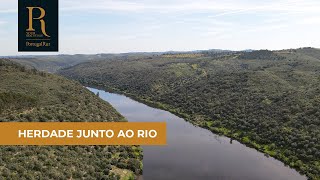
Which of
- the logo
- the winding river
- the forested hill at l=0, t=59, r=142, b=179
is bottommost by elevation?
the winding river

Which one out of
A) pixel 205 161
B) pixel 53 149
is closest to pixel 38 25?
pixel 53 149

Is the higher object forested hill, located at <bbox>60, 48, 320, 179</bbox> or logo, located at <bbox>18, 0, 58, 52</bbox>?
logo, located at <bbox>18, 0, 58, 52</bbox>

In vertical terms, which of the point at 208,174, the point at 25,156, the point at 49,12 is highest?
the point at 49,12

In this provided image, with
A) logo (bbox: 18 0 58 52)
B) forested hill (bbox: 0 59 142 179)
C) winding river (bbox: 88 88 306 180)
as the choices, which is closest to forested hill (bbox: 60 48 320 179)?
winding river (bbox: 88 88 306 180)

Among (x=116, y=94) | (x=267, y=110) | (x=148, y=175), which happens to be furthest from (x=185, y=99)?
(x=148, y=175)

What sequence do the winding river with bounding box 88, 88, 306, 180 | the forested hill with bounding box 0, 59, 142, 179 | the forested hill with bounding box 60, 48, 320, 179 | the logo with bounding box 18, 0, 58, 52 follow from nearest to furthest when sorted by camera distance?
1. the logo with bounding box 18, 0, 58, 52
2. the forested hill with bounding box 0, 59, 142, 179
3. the winding river with bounding box 88, 88, 306, 180
4. the forested hill with bounding box 60, 48, 320, 179

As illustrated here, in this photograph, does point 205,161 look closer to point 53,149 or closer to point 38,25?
point 53,149

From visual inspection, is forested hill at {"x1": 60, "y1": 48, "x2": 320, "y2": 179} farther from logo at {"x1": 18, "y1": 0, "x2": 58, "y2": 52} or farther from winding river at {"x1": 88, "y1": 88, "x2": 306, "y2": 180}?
logo at {"x1": 18, "y1": 0, "x2": 58, "y2": 52}

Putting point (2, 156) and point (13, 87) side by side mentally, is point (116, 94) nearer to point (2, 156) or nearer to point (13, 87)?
point (13, 87)
